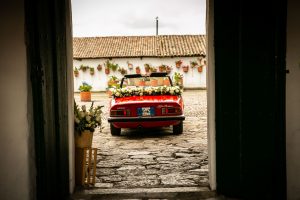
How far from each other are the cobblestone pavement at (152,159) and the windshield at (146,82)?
1.30m

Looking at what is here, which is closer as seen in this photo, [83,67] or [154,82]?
[154,82]

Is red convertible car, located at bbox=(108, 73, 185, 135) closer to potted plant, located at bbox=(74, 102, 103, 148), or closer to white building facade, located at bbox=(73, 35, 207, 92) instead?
potted plant, located at bbox=(74, 102, 103, 148)

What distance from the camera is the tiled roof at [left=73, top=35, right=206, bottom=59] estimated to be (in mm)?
32156

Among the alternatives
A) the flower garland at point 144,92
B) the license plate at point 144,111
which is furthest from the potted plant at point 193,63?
the license plate at point 144,111

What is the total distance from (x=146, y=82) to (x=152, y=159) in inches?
130

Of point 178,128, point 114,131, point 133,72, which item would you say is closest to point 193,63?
point 133,72

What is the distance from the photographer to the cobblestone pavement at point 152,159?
532 centimetres

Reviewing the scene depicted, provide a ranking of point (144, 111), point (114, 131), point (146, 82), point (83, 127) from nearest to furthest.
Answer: point (83, 127), point (144, 111), point (114, 131), point (146, 82)

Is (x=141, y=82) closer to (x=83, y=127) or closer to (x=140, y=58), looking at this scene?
(x=83, y=127)

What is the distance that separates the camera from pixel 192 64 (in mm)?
31797

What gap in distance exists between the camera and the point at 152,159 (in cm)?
667

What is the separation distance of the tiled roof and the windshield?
22.2m
